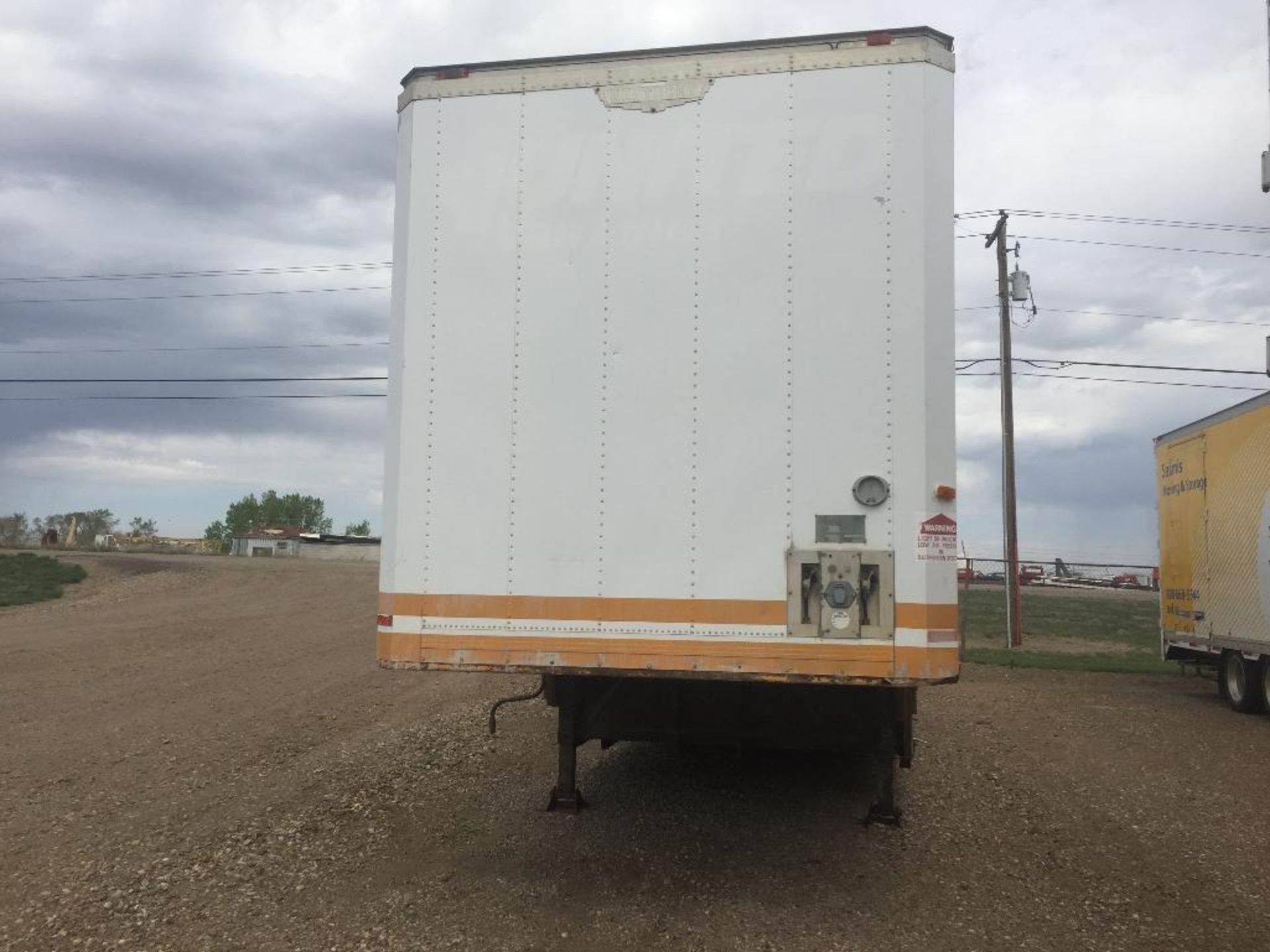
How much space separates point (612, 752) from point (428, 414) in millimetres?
4325

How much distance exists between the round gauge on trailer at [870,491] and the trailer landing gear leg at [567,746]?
2.15 metres

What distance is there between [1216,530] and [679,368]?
10.2 metres

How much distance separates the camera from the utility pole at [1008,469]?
1850 cm

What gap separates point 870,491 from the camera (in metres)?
4.34

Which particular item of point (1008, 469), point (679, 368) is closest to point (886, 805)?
point (679, 368)

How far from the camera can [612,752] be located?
8195 millimetres

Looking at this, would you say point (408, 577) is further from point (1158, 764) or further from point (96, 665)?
point (96, 665)

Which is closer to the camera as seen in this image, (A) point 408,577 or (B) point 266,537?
(A) point 408,577

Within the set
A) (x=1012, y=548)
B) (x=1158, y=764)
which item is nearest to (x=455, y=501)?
(x=1158, y=764)

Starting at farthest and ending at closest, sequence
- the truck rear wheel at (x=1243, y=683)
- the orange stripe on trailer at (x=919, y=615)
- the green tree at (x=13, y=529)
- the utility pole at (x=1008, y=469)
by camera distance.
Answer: the green tree at (x=13, y=529), the utility pole at (x=1008, y=469), the truck rear wheel at (x=1243, y=683), the orange stripe on trailer at (x=919, y=615)

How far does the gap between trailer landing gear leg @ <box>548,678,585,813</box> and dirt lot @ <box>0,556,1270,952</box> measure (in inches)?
5.7

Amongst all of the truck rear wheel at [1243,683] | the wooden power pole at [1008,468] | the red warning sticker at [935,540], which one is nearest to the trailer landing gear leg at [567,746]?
the red warning sticker at [935,540]

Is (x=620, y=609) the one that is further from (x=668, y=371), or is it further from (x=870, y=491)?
(x=870, y=491)

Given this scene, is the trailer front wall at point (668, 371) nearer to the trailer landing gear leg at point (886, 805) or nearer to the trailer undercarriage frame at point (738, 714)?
the trailer undercarriage frame at point (738, 714)
